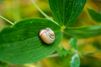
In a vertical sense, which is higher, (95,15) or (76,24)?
(95,15)

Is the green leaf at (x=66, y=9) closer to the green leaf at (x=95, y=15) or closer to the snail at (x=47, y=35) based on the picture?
the snail at (x=47, y=35)

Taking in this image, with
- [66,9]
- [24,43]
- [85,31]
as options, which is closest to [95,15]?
[85,31]

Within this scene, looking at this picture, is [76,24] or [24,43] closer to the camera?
[24,43]

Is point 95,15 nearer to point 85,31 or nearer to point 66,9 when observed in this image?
point 85,31

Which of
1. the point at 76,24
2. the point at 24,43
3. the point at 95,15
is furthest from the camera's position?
the point at 76,24

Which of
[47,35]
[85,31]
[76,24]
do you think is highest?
[47,35]

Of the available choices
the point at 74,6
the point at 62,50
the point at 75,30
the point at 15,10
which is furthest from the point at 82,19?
the point at 74,6

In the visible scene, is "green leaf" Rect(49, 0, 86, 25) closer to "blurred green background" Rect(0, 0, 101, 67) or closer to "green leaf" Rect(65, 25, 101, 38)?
"green leaf" Rect(65, 25, 101, 38)

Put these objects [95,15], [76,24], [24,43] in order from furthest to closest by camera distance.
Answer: [76,24]
[95,15]
[24,43]
